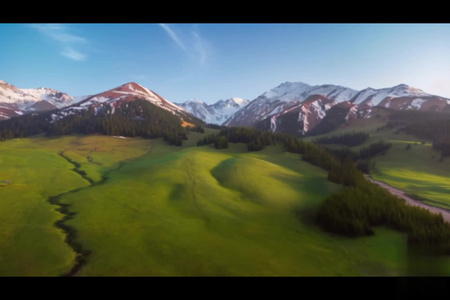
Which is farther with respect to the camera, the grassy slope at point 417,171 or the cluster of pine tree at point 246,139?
the cluster of pine tree at point 246,139

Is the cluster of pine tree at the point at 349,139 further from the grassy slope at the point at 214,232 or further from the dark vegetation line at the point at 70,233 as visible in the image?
the dark vegetation line at the point at 70,233

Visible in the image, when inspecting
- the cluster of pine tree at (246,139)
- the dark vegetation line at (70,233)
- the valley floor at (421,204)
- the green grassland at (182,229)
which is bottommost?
the valley floor at (421,204)

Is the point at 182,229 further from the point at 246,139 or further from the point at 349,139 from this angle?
the point at 349,139

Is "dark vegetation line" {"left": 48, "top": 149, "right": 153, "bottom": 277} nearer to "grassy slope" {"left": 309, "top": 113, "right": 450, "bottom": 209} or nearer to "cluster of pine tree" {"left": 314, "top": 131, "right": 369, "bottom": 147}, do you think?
"grassy slope" {"left": 309, "top": 113, "right": 450, "bottom": 209}

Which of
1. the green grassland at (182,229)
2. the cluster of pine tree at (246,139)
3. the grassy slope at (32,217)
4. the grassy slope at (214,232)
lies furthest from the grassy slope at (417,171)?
the grassy slope at (32,217)

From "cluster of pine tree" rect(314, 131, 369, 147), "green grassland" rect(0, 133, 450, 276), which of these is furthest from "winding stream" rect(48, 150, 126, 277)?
"cluster of pine tree" rect(314, 131, 369, 147)
